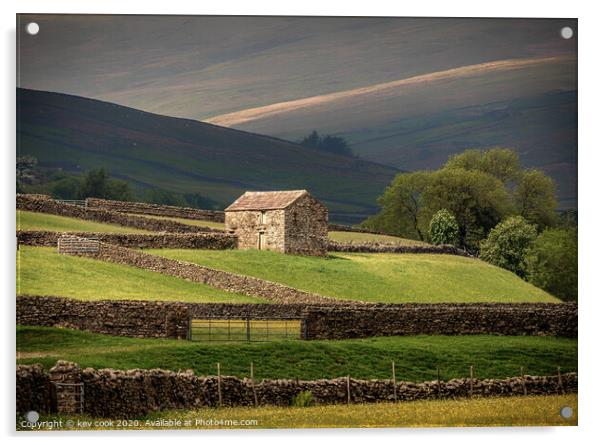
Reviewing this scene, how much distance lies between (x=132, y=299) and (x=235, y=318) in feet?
8.45

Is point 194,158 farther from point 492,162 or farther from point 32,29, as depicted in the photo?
point 32,29

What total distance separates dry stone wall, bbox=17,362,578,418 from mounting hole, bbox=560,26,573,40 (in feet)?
23.3

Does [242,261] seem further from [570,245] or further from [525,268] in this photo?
[570,245]

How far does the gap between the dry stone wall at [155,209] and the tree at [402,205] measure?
9284mm

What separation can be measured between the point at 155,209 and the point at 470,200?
11.7 m

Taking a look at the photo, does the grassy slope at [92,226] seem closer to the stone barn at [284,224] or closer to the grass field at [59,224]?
the grass field at [59,224]

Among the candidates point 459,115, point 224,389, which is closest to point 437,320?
point 224,389

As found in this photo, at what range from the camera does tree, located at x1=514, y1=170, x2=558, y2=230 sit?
41.1m

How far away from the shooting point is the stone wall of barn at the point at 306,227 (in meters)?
46.9

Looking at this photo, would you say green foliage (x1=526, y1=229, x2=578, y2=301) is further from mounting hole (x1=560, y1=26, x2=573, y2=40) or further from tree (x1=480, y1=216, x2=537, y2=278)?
mounting hole (x1=560, y1=26, x2=573, y2=40)

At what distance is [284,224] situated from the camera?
155ft

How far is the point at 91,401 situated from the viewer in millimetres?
28812

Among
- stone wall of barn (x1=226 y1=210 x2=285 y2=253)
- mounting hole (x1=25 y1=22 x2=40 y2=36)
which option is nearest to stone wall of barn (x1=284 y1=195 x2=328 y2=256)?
stone wall of barn (x1=226 y1=210 x2=285 y2=253)

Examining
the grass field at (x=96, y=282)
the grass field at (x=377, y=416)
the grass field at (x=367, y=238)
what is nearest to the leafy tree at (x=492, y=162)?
the grass field at (x=367, y=238)
